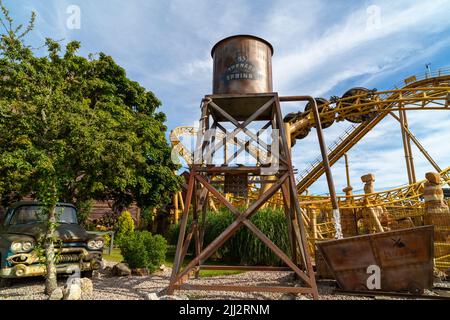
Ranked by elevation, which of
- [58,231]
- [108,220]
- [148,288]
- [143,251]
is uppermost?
[108,220]

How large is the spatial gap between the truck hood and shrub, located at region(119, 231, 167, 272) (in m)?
1.68

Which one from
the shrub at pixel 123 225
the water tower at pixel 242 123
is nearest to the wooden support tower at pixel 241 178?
the water tower at pixel 242 123

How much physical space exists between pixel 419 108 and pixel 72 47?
842 inches

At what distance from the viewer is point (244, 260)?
38.4 ft

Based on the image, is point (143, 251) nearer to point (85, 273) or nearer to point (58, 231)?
point (85, 273)

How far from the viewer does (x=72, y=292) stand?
520 centimetres

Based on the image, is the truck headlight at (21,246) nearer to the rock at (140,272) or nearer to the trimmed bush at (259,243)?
the rock at (140,272)

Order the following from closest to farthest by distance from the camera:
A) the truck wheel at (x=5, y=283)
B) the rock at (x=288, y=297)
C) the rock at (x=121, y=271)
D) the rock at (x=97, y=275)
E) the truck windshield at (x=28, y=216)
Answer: the rock at (x=288, y=297), the truck wheel at (x=5, y=283), the truck windshield at (x=28, y=216), the rock at (x=97, y=275), the rock at (x=121, y=271)

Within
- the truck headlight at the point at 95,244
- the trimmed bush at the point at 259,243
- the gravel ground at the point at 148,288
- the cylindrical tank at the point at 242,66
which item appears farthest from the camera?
the trimmed bush at the point at 259,243

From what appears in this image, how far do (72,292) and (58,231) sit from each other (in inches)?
105

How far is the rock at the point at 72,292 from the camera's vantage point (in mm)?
5168

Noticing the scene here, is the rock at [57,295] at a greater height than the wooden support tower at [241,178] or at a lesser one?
lesser

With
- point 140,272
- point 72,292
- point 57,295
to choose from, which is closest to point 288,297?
point 72,292
